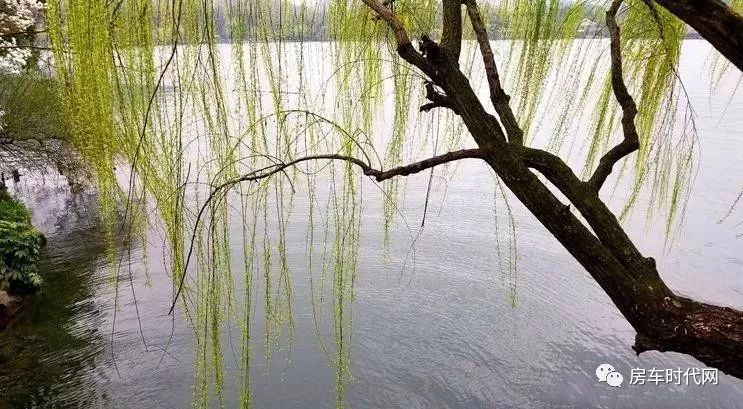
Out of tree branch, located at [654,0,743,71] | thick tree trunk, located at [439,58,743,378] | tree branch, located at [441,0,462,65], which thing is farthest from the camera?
tree branch, located at [441,0,462,65]

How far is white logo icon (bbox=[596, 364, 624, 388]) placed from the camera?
5.41 meters

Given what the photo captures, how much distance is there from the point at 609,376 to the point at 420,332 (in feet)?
6.41

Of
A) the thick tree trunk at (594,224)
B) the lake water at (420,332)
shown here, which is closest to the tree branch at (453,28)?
the thick tree trunk at (594,224)

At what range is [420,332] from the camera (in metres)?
6.16

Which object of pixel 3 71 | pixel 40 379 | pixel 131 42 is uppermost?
pixel 131 42

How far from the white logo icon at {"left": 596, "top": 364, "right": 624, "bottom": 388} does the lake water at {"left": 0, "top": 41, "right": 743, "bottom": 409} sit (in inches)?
3.2

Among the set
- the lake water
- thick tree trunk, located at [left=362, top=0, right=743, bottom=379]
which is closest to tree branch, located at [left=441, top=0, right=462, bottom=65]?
thick tree trunk, located at [left=362, top=0, right=743, bottom=379]

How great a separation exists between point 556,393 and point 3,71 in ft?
27.9

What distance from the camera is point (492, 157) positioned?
1.37 metres

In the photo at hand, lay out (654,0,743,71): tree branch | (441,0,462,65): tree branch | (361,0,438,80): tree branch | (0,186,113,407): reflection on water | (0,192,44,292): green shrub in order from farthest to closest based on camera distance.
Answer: (0,192,44,292): green shrub < (0,186,113,407): reflection on water < (441,0,462,65): tree branch < (361,0,438,80): tree branch < (654,0,743,71): tree branch

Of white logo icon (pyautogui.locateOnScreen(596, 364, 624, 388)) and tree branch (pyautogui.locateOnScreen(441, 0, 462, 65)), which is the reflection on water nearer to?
white logo icon (pyautogui.locateOnScreen(596, 364, 624, 388))

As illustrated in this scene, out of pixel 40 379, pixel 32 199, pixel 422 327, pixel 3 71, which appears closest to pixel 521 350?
pixel 422 327

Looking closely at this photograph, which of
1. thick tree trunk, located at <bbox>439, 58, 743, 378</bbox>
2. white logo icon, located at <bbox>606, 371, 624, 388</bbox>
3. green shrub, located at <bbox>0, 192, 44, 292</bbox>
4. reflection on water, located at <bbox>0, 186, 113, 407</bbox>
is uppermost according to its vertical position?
thick tree trunk, located at <bbox>439, 58, 743, 378</bbox>

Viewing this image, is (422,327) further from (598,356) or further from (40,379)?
(40,379)
